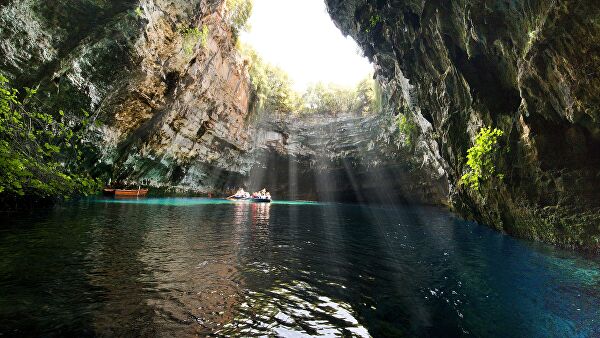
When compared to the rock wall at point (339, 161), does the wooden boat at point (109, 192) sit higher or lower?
lower

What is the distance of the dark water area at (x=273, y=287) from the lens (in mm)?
4176

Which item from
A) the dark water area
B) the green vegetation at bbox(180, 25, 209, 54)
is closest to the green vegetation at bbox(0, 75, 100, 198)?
the dark water area

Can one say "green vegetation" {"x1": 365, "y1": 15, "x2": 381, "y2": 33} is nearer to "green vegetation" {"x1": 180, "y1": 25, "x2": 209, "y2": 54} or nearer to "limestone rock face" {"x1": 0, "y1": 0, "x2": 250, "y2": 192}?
"limestone rock face" {"x1": 0, "y1": 0, "x2": 250, "y2": 192}

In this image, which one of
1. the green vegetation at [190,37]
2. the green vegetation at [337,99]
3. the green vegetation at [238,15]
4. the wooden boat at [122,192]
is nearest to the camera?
the green vegetation at [190,37]

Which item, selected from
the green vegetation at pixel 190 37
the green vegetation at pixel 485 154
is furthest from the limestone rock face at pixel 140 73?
the green vegetation at pixel 485 154

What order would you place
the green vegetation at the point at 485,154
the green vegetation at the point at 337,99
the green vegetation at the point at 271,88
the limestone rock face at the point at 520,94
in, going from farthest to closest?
1. the green vegetation at the point at 337,99
2. the green vegetation at the point at 271,88
3. the green vegetation at the point at 485,154
4. the limestone rock face at the point at 520,94

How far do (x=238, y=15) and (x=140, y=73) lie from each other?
15.2 meters

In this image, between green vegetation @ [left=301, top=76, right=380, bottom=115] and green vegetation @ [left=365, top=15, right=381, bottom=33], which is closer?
green vegetation @ [left=365, top=15, right=381, bottom=33]

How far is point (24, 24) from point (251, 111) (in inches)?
1006

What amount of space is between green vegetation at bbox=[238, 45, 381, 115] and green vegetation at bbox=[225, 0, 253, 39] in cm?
430

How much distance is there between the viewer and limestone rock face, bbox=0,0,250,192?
15.8 meters

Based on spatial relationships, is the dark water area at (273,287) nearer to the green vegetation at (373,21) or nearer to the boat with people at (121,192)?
the green vegetation at (373,21)

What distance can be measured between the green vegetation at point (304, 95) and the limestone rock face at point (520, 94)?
21018 millimetres

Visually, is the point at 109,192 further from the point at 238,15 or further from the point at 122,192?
the point at 238,15
